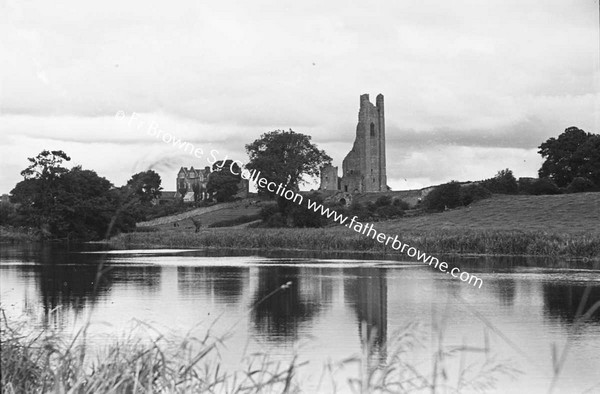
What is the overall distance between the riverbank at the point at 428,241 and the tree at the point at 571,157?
29.9m

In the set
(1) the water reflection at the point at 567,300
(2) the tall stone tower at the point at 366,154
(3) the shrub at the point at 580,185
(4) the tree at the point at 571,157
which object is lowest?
(1) the water reflection at the point at 567,300

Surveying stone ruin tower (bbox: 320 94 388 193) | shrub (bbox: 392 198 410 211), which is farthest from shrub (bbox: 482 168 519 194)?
stone ruin tower (bbox: 320 94 388 193)

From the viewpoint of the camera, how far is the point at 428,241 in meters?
41.1

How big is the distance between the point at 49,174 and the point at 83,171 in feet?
20.3

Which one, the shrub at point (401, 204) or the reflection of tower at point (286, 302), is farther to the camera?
the shrub at point (401, 204)

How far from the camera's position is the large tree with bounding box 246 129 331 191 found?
82425 millimetres

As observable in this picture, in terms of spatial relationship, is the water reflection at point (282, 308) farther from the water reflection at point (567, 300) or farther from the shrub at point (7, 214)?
the shrub at point (7, 214)

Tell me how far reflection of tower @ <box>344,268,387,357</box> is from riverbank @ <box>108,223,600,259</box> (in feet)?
33.5

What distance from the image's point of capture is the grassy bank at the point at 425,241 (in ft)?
120

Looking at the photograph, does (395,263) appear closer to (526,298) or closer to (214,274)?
(214,274)

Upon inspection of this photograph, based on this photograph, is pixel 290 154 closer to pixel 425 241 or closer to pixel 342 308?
pixel 425 241

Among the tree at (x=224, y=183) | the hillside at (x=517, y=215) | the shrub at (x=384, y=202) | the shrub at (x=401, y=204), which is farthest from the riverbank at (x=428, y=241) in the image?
the tree at (x=224, y=183)

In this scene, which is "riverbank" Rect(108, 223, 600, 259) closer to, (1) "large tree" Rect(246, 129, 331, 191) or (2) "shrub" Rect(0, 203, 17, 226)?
(1) "large tree" Rect(246, 129, 331, 191)

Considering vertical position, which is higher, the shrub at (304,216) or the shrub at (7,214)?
the shrub at (7,214)
